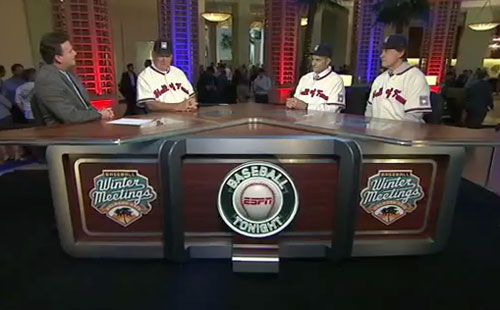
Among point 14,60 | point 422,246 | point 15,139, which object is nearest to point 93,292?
point 15,139

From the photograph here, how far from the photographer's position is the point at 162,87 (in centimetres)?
292

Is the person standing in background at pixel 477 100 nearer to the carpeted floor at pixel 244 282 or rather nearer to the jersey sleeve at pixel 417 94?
the jersey sleeve at pixel 417 94

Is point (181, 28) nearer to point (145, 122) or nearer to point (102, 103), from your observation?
point (102, 103)

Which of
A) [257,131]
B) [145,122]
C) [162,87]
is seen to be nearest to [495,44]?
[162,87]

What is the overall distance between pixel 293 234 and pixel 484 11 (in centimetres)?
1576

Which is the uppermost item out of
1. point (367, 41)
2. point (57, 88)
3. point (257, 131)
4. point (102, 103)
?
point (367, 41)

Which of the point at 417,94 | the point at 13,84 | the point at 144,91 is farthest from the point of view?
the point at 13,84

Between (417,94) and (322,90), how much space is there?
2.53ft

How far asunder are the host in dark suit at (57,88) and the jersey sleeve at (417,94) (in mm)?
2259

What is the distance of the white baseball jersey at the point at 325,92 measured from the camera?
294 cm

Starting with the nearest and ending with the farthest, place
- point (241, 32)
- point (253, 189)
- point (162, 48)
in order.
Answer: point (253, 189) → point (162, 48) → point (241, 32)

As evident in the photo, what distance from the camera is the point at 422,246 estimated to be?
2.05 metres

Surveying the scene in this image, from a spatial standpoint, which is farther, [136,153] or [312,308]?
[136,153]

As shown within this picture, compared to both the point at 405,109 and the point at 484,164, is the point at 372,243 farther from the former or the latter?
the point at 484,164
